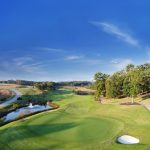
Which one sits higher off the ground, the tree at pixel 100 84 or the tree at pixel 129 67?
the tree at pixel 129 67

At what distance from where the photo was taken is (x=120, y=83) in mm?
85000

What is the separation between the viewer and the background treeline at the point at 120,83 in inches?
3079

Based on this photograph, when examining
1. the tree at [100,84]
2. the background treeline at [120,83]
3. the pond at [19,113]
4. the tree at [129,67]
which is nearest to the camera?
the pond at [19,113]

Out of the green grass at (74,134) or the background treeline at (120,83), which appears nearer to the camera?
the green grass at (74,134)

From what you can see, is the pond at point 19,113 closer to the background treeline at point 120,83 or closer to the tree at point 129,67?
the background treeline at point 120,83

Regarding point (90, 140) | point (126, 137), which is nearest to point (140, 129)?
point (126, 137)

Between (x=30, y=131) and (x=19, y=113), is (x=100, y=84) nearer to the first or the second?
(x=19, y=113)

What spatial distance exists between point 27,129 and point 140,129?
48.1ft

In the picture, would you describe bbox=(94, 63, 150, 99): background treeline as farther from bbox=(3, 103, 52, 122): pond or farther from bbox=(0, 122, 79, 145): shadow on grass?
bbox=(0, 122, 79, 145): shadow on grass

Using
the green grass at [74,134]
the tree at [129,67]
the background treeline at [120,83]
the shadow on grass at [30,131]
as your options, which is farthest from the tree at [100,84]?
the shadow on grass at [30,131]

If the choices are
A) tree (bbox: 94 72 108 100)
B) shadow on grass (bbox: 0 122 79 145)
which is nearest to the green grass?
shadow on grass (bbox: 0 122 79 145)

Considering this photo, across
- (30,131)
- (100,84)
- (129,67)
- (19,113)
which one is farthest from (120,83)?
(30,131)

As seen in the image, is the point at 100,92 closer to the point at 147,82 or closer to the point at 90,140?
the point at 147,82

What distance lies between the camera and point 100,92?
8569cm
